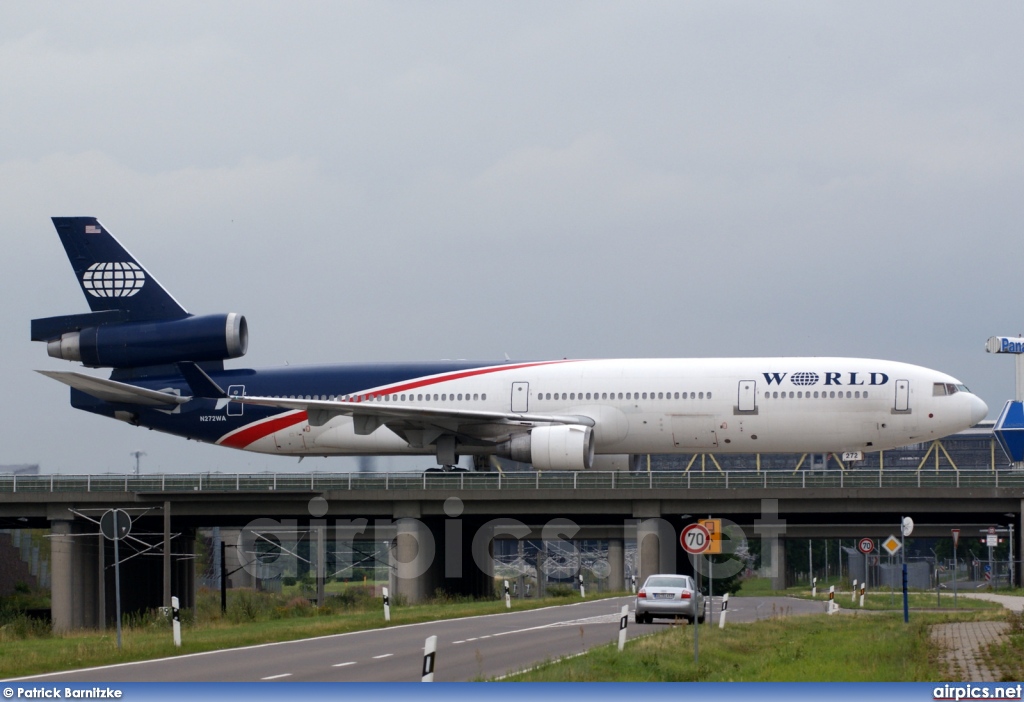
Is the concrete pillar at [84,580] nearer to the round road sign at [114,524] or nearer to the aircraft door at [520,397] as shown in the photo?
the aircraft door at [520,397]

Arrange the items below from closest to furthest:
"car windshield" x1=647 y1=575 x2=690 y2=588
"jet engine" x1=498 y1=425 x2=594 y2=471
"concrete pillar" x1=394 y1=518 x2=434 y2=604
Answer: "car windshield" x1=647 y1=575 x2=690 y2=588 → "jet engine" x1=498 y1=425 x2=594 y2=471 → "concrete pillar" x1=394 y1=518 x2=434 y2=604

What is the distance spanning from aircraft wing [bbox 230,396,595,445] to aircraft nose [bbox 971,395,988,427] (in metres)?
12.5

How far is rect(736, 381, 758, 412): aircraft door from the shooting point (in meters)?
43.2

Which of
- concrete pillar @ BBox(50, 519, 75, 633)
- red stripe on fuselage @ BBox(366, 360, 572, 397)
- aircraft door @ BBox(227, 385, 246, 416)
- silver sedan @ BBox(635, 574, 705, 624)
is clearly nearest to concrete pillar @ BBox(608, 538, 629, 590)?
red stripe on fuselage @ BBox(366, 360, 572, 397)

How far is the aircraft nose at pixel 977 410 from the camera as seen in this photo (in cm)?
4306

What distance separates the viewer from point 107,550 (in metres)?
48.8

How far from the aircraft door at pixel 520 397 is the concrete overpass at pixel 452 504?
241 cm

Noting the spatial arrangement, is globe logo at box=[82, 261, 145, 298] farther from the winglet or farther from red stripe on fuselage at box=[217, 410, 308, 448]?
red stripe on fuselage at box=[217, 410, 308, 448]

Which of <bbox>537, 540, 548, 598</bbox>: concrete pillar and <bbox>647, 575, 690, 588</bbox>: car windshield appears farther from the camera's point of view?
<bbox>537, 540, 548, 598</bbox>: concrete pillar

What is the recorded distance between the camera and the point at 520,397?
45.7m

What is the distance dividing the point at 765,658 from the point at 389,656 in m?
6.04

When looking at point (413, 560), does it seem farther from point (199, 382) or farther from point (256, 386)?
point (199, 382)

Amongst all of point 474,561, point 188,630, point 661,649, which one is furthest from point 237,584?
point 661,649

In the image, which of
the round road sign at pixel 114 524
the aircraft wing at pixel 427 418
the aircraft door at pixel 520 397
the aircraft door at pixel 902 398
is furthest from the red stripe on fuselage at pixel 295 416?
the round road sign at pixel 114 524
